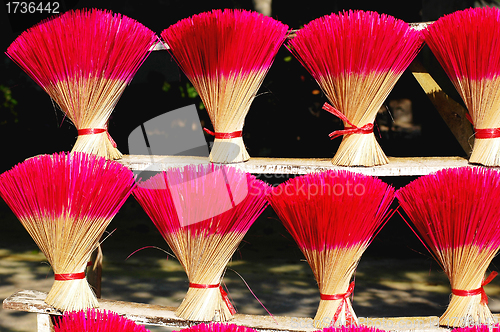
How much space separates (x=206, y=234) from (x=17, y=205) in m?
0.54

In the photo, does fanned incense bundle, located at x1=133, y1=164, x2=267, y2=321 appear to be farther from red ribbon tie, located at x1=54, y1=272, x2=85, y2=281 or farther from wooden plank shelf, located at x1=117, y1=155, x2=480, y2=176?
red ribbon tie, located at x1=54, y1=272, x2=85, y2=281

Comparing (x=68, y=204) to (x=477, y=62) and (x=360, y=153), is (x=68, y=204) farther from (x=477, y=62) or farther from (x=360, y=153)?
(x=477, y=62)

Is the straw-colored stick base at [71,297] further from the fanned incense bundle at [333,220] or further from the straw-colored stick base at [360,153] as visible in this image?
the straw-colored stick base at [360,153]

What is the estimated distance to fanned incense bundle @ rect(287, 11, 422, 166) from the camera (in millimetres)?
1524

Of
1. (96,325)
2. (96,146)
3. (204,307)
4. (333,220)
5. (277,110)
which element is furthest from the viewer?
(277,110)

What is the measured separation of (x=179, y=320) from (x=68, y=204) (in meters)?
0.44

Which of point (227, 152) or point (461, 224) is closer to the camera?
point (461, 224)

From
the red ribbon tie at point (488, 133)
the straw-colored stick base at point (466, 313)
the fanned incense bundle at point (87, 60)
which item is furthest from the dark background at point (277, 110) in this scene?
the straw-colored stick base at point (466, 313)

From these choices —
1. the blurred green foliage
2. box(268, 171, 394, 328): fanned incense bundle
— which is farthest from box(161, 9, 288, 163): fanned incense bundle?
the blurred green foliage

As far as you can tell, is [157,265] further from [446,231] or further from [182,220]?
[446,231]

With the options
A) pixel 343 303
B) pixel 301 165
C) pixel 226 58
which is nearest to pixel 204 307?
pixel 343 303

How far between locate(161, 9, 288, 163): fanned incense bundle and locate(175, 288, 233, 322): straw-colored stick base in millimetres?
381

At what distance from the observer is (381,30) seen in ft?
4.98

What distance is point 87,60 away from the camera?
1627 millimetres
